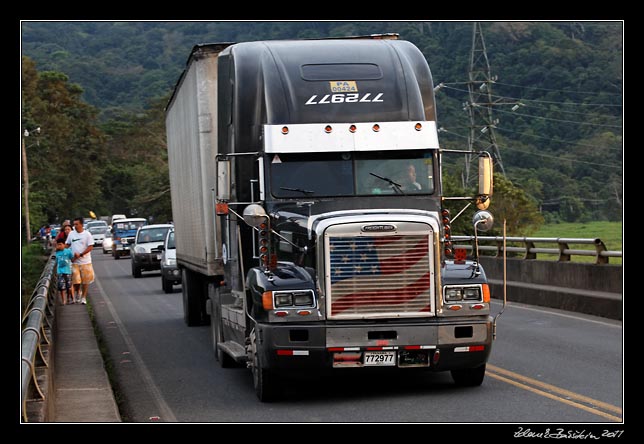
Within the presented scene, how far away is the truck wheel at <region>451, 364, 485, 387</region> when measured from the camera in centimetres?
1223

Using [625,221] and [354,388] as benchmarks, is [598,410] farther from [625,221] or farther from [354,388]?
[625,221]

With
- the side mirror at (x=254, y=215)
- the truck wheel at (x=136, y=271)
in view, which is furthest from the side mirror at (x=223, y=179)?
the truck wheel at (x=136, y=271)

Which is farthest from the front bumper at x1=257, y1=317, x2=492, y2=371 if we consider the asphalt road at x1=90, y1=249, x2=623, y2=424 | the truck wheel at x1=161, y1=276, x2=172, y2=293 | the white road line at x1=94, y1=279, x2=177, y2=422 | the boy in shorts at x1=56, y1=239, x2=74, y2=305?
the truck wheel at x1=161, y1=276, x2=172, y2=293

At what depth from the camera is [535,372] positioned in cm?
1343

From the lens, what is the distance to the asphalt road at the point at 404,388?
35.4 ft

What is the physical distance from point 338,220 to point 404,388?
211 cm

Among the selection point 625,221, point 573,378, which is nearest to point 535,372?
point 573,378

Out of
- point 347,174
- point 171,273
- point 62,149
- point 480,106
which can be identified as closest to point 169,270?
point 171,273

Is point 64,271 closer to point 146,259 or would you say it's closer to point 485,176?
point 146,259

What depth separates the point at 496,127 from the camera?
79.4 meters

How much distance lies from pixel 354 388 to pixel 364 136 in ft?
8.94

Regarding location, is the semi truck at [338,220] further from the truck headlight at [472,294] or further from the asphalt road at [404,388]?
the asphalt road at [404,388]

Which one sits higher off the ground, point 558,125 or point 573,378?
point 558,125

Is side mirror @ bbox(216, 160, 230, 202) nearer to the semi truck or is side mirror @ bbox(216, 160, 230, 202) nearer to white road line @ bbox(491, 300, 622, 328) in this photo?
the semi truck
